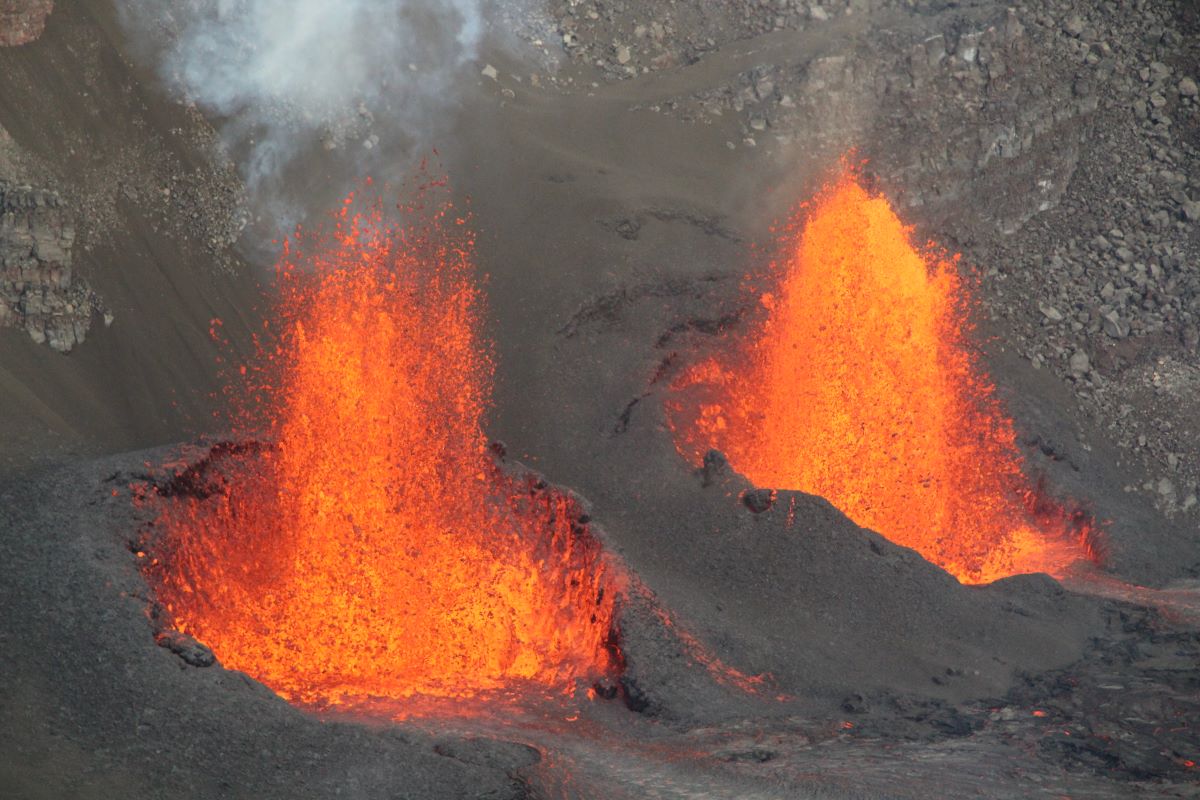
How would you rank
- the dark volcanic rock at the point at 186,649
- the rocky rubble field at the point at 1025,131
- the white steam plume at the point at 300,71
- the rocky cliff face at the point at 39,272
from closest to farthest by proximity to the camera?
the dark volcanic rock at the point at 186,649 → the rocky cliff face at the point at 39,272 → the white steam plume at the point at 300,71 → the rocky rubble field at the point at 1025,131

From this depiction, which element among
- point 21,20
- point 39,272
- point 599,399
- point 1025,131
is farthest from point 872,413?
point 21,20

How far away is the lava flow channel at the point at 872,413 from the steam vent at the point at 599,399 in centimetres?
7

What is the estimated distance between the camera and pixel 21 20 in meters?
16.8

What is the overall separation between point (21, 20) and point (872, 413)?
43.7ft

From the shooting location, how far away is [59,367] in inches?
602

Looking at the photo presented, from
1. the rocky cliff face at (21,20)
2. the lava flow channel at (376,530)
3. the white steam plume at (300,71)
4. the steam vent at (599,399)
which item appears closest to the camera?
the steam vent at (599,399)

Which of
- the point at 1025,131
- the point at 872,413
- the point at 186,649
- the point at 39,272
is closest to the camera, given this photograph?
the point at 186,649

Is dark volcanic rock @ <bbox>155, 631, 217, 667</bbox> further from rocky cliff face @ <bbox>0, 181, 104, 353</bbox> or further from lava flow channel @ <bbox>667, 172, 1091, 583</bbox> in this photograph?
lava flow channel @ <bbox>667, 172, 1091, 583</bbox>

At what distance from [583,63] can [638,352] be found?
7458 millimetres

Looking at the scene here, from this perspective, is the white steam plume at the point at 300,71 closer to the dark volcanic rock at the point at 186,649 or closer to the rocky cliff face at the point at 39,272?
the rocky cliff face at the point at 39,272

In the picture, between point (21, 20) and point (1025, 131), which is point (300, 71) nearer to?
point (21, 20)

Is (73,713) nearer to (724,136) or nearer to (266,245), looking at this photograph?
(266,245)

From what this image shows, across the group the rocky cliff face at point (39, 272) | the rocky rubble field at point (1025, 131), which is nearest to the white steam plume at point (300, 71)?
the rocky cliff face at point (39, 272)

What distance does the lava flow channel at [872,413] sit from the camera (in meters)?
19.4
